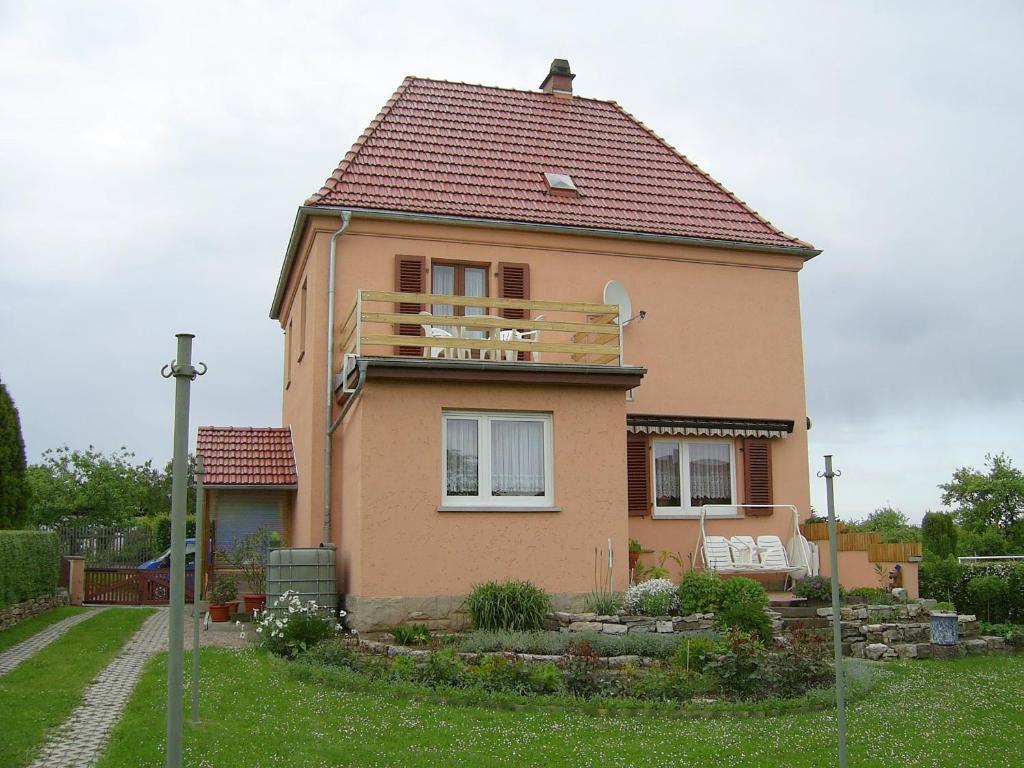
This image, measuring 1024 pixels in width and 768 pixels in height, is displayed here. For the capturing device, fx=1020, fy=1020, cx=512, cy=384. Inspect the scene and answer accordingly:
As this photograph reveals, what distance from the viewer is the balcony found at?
15.4m

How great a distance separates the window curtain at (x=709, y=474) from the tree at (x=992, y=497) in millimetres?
25924

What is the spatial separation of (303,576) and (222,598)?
3916mm

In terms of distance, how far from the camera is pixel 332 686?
37.5 feet

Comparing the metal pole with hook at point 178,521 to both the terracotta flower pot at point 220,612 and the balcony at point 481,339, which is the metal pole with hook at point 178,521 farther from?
the terracotta flower pot at point 220,612

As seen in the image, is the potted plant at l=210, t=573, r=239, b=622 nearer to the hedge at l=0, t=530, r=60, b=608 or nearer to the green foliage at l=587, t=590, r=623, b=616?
the hedge at l=0, t=530, r=60, b=608

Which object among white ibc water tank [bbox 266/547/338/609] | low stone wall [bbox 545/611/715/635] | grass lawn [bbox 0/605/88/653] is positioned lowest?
grass lawn [bbox 0/605/88/653]

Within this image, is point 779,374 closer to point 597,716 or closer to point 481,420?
point 481,420

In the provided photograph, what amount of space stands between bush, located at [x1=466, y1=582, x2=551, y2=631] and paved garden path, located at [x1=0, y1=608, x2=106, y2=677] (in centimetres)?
625

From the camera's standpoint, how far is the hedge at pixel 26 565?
1775 centimetres

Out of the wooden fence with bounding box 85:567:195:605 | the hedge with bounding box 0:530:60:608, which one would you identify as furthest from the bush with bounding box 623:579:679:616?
the wooden fence with bounding box 85:567:195:605

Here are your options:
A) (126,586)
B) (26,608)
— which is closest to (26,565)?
(26,608)

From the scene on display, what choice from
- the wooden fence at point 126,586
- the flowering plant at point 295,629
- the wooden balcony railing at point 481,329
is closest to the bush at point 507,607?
the flowering plant at point 295,629

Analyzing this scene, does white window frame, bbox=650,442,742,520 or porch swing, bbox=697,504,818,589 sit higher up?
white window frame, bbox=650,442,742,520

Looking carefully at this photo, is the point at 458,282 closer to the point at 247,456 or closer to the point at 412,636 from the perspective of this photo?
the point at 247,456
